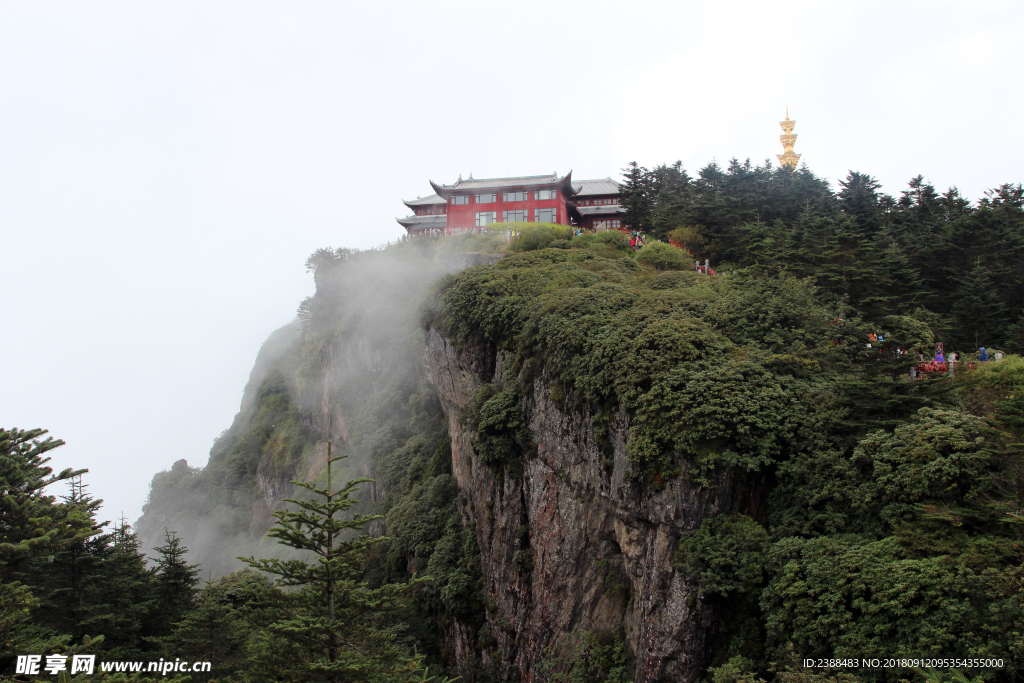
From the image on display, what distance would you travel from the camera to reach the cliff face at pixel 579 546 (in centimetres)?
1495

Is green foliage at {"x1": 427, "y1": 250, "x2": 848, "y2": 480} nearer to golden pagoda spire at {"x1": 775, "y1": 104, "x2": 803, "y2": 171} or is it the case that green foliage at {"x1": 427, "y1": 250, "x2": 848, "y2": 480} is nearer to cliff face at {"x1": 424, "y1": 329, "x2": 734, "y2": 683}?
cliff face at {"x1": 424, "y1": 329, "x2": 734, "y2": 683}

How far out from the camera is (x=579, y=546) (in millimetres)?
18953

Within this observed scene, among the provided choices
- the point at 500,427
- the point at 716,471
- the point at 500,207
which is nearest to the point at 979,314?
the point at 716,471

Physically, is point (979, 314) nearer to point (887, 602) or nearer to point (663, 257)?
point (663, 257)

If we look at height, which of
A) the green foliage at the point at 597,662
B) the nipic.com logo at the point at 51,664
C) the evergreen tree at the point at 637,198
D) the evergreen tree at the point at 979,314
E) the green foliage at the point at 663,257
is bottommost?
the green foliage at the point at 597,662

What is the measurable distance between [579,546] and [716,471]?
559cm

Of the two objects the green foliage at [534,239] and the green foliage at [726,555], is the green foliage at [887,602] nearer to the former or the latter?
the green foliage at [726,555]

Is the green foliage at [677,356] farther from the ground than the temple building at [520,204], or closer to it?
closer to it

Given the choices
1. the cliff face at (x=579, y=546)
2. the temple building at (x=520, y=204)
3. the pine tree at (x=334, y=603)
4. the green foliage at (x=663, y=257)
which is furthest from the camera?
the temple building at (x=520, y=204)

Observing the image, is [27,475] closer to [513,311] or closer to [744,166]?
[513,311]

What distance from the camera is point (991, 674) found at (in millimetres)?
9633

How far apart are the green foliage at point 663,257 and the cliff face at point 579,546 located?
791 centimetres

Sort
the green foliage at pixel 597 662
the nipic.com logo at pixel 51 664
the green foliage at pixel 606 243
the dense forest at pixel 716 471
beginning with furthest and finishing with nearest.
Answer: the green foliage at pixel 606 243, the green foliage at pixel 597 662, the nipic.com logo at pixel 51 664, the dense forest at pixel 716 471

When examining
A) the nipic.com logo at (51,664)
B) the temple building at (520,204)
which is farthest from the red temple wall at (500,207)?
the nipic.com logo at (51,664)
